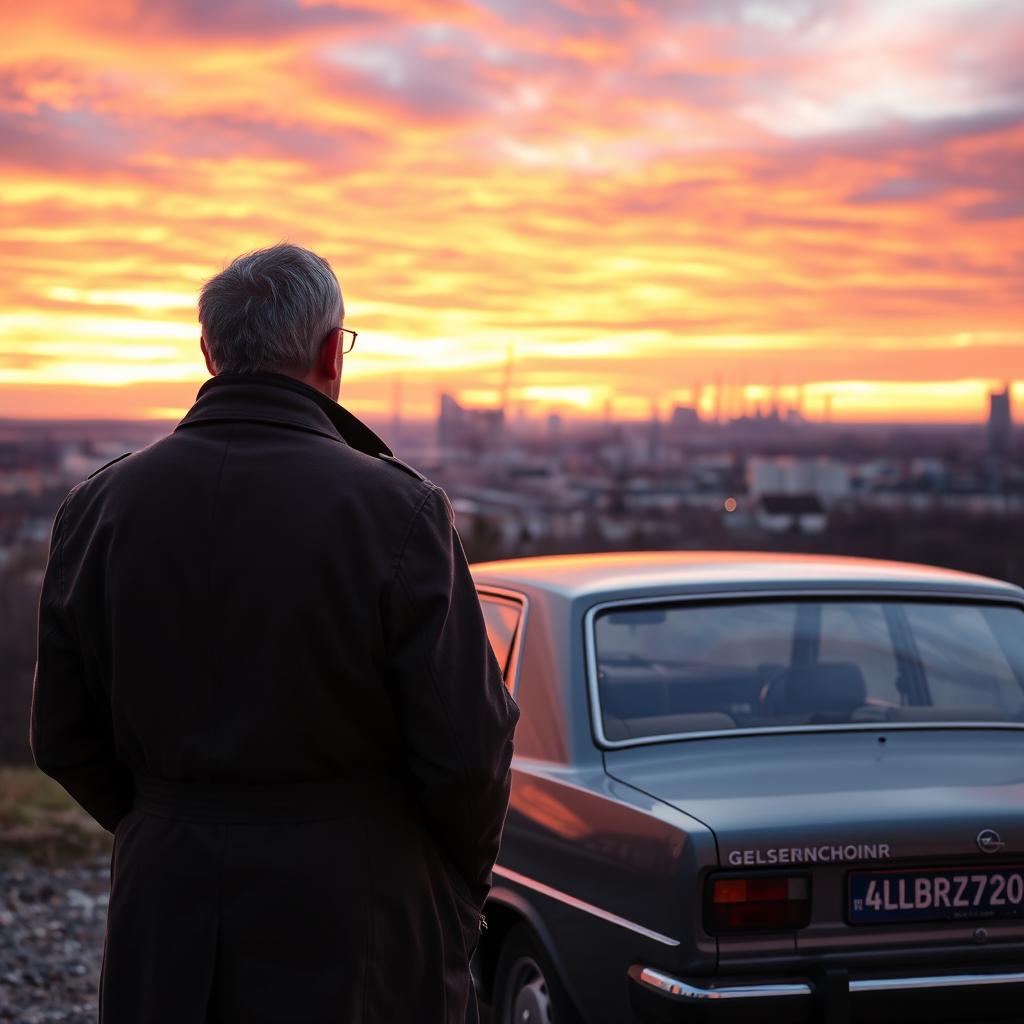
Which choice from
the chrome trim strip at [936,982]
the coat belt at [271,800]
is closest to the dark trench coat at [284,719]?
the coat belt at [271,800]

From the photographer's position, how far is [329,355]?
248 cm

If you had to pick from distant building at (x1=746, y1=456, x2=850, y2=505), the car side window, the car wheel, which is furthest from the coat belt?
distant building at (x1=746, y1=456, x2=850, y2=505)

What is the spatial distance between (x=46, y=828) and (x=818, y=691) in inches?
244

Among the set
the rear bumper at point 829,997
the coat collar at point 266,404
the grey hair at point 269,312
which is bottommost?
the rear bumper at point 829,997

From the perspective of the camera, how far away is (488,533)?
52.3 m

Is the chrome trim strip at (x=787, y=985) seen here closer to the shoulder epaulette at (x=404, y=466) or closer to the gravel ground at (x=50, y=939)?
the shoulder epaulette at (x=404, y=466)

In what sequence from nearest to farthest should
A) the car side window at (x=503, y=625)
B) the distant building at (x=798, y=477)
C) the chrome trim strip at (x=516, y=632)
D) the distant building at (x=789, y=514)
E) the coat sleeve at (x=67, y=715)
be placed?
the coat sleeve at (x=67, y=715) → the chrome trim strip at (x=516, y=632) → the car side window at (x=503, y=625) → the distant building at (x=789, y=514) → the distant building at (x=798, y=477)

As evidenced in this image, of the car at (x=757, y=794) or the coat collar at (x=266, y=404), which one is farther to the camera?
the car at (x=757, y=794)

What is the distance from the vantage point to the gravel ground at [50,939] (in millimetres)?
5594

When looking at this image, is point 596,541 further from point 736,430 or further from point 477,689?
point 477,689

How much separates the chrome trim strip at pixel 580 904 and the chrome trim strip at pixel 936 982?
462 mm

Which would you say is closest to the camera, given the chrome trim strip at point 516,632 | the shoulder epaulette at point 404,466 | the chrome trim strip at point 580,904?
the shoulder epaulette at point 404,466

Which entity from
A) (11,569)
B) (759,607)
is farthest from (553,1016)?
(11,569)

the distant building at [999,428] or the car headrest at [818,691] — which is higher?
the distant building at [999,428]
